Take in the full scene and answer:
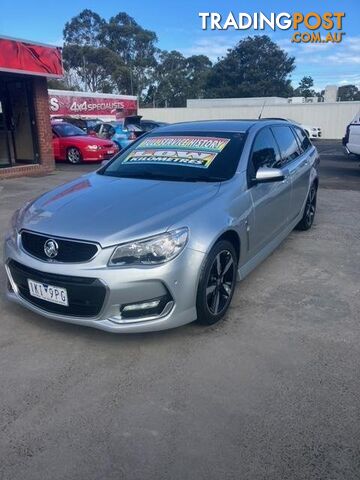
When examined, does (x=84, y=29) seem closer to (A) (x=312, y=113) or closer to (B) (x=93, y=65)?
(B) (x=93, y=65)

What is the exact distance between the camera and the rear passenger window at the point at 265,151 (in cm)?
423

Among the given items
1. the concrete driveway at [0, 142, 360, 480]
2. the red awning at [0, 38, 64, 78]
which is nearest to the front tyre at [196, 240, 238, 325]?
the concrete driveway at [0, 142, 360, 480]

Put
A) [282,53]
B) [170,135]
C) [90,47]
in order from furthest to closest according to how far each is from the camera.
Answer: [90,47]
[282,53]
[170,135]

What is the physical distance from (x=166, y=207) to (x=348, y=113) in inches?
1292

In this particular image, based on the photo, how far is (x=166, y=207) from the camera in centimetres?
326

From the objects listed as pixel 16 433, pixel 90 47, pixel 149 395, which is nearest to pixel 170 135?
pixel 149 395

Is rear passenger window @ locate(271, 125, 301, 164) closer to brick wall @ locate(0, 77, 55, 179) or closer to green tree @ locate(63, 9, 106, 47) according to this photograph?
brick wall @ locate(0, 77, 55, 179)

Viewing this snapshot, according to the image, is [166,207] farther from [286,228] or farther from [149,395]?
[286,228]

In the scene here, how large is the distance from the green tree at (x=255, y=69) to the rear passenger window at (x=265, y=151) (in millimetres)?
61502

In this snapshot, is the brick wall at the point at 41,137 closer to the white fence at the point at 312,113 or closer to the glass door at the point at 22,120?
the glass door at the point at 22,120

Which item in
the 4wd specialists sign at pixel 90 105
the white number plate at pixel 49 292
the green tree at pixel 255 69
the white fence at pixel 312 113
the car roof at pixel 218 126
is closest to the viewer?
the white number plate at pixel 49 292

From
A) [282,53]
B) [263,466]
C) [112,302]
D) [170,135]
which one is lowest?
[263,466]

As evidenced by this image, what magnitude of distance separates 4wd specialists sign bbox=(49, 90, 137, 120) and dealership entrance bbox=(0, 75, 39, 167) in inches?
601

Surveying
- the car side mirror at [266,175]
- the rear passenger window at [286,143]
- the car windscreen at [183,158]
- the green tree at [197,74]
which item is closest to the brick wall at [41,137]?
the car windscreen at [183,158]
